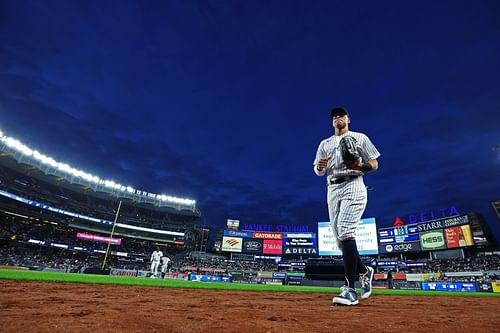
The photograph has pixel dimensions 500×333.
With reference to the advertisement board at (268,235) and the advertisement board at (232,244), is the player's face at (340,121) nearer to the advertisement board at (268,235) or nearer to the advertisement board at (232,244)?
the advertisement board at (232,244)

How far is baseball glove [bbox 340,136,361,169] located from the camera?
3154mm

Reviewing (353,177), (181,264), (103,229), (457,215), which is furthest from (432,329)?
(103,229)

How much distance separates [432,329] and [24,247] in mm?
46696

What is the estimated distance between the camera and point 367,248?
30.5 metres

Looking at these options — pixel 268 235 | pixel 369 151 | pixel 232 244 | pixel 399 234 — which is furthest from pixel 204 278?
pixel 399 234

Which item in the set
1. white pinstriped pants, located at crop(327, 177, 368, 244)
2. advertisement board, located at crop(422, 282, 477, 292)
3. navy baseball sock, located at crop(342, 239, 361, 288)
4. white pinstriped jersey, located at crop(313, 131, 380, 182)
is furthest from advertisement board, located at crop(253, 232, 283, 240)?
navy baseball sock, located at crop(342, 239, 361, 288)

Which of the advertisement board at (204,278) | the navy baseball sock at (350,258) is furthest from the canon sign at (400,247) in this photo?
the navy baseball sock at (350,258)

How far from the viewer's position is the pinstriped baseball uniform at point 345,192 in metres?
3.21

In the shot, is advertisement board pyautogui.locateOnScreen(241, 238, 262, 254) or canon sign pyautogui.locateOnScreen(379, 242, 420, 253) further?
advertisement board pyautogui.locateOnScreen(241, 238, 262, 254)

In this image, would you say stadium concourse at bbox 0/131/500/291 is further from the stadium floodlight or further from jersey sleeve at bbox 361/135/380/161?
jersey sleeve at bbox 361/135/380/161

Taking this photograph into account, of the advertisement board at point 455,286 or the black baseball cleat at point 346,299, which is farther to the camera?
the advertisement board at point 455,286

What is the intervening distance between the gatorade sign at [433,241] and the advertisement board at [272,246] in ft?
64.6

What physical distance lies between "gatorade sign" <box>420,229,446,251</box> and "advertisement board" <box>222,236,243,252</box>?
25.8m

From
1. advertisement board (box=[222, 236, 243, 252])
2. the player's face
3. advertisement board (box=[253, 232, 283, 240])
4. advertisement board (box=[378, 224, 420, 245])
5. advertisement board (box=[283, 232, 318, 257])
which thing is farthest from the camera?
advertisement board (box=[253, 232, 283, 240])
